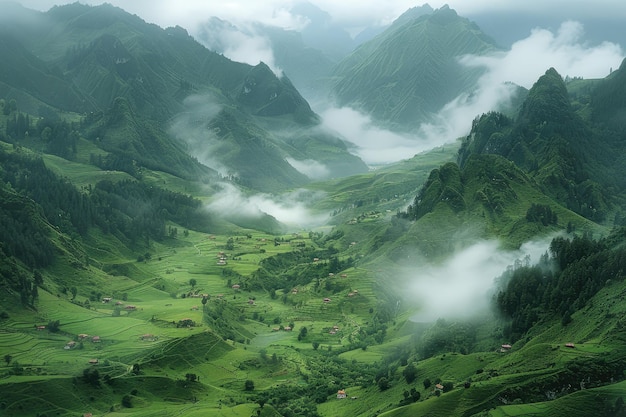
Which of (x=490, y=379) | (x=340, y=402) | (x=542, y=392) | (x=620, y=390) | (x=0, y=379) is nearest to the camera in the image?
(x=620, y=390)

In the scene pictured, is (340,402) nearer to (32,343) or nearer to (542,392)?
(542,392)

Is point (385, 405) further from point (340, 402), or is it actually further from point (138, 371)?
point (138, 371)

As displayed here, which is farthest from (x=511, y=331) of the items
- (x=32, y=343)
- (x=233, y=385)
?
(x=32, y=343)

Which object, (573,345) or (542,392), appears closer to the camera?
(542,392)

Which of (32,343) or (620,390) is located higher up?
(32,343)

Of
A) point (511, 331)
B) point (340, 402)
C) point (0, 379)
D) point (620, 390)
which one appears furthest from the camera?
point (511, 331)

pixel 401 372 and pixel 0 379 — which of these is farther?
pixel 401 372

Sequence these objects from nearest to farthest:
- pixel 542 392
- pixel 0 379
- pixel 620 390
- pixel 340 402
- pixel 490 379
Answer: pixel 620 390 < pixel 542 392 < pixel 490 379 < pixel 0 379 < pixel 340 402

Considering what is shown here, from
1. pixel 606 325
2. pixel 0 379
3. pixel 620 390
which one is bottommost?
pixel 620 390

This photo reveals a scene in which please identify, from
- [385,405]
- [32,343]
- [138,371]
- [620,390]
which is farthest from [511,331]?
[32,343]
